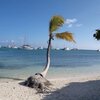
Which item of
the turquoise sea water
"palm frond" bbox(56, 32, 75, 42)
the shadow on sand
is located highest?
"palm frond" bbox(56, 32, 75, 42)

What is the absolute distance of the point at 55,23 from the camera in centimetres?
1658

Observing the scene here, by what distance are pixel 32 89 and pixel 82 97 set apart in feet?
9.82

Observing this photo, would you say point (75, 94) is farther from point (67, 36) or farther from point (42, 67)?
point (42, 67)

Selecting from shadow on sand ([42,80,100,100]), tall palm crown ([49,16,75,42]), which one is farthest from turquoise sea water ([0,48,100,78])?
shadow on sand ([42,80,100,100])

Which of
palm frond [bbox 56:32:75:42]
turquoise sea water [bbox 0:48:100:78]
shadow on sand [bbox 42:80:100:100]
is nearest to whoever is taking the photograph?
shadow on sand [bbox 42:80:100:100]

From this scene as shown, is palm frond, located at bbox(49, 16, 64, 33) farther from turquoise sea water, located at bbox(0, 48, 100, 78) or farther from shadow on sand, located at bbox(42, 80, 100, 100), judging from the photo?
shadow on sand, located at bbox(42, 80, 100, 100)

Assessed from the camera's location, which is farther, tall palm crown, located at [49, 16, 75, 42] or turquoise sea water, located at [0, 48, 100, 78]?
turquoise sea water, located at [0, 48, 100, 78]

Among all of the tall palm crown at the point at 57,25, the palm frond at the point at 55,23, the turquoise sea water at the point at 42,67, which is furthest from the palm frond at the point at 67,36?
the turquoise sea water at the point at 42,67

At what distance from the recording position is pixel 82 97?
10461 mm

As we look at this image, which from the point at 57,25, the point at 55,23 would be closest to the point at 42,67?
the point at 57,25

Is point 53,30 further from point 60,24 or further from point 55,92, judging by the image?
point 55,92

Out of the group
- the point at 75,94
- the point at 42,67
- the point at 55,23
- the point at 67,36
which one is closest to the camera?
the point at 75,94

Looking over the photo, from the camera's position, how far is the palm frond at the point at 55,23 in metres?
16.6

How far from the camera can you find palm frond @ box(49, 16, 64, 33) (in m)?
16.6
